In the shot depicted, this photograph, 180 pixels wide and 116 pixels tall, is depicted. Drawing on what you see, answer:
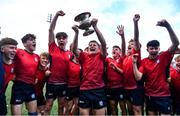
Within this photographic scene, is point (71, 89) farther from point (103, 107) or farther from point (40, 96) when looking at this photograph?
point (103, 107)

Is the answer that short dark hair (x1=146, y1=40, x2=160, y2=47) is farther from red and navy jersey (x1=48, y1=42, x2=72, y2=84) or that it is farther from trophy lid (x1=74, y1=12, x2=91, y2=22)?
red and navy jersey (x1=48, y1=42, x2=72, y2=84)

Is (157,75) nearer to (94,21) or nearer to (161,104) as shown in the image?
(161,104)

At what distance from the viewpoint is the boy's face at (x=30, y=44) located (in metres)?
9.26

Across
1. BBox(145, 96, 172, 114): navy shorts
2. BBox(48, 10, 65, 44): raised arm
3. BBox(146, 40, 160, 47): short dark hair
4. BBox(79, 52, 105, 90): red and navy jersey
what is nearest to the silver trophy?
BBox(48, 10, 65, 44): raised arm

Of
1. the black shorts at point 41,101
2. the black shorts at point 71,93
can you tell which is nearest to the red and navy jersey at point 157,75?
the black shorts at point 71,93

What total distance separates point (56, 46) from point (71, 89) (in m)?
1.40

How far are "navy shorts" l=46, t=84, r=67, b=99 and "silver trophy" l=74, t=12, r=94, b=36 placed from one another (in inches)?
79.9

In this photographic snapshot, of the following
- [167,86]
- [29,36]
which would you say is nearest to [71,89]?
[29,36]

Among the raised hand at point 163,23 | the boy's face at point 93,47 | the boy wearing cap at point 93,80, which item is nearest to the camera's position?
the raised hand at point 163,23

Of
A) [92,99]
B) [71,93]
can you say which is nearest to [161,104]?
[92,99]

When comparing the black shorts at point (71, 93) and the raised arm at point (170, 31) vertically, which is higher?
the raised arm at point (170, 31)

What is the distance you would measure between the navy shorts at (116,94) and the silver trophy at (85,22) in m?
2.09

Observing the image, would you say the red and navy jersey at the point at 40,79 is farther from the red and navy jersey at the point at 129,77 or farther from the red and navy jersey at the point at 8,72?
the red and navy jersey at the point at 129,77

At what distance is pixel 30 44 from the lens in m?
9.27
